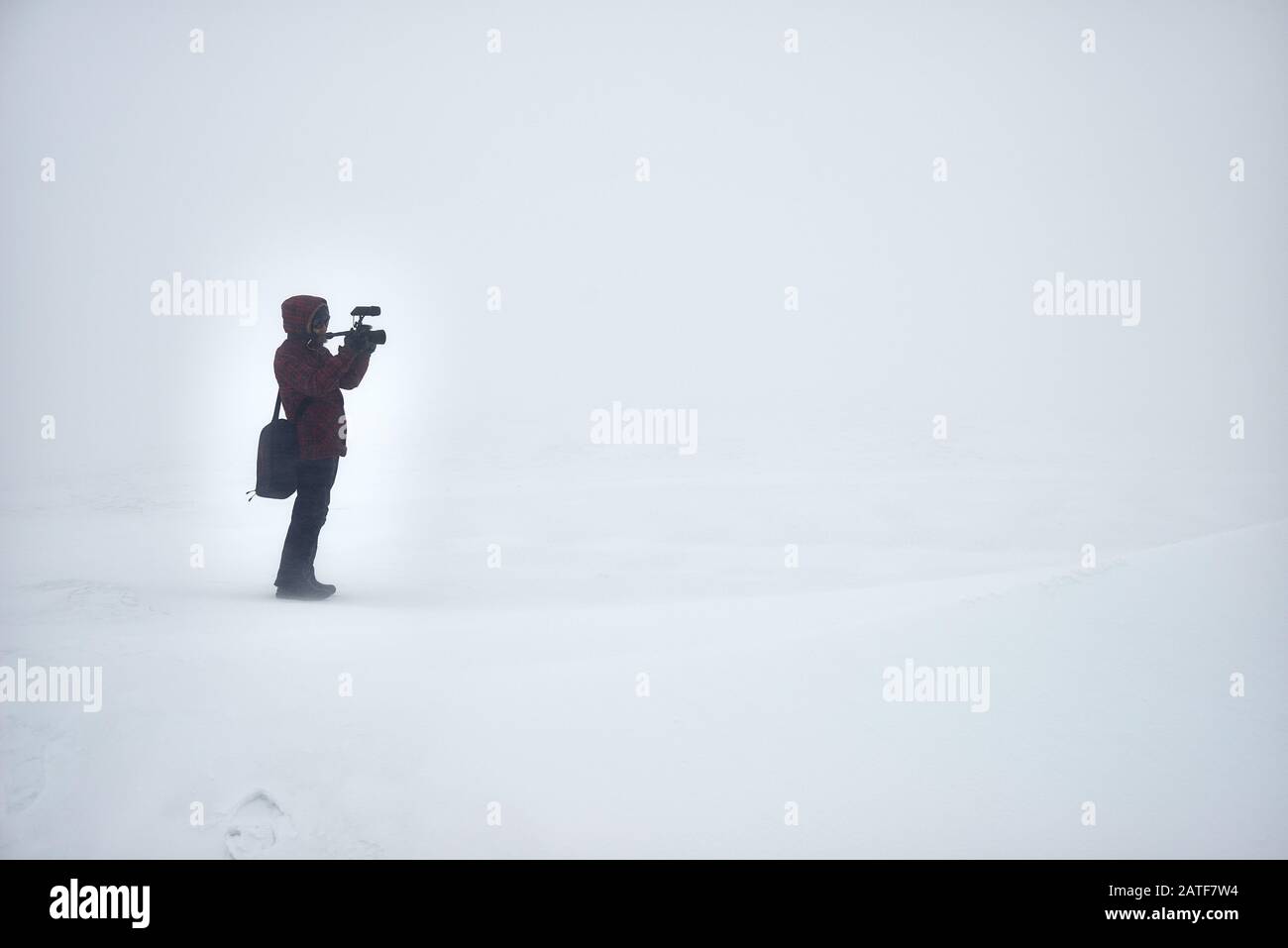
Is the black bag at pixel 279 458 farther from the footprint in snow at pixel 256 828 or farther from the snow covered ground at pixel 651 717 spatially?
the footprint in snow at pixel 256 828

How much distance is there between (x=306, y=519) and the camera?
18.8 feet

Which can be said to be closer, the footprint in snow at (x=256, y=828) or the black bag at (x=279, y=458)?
the footprint in snow at (x=256, y=828)

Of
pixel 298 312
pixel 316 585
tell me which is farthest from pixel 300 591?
A: pixel 298 312

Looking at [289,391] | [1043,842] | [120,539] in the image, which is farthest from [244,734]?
[120,539]

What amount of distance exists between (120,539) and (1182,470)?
→ 531 inches

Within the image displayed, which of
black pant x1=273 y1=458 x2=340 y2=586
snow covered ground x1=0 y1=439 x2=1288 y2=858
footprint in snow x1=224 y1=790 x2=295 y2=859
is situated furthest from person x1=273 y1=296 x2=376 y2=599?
footprint in snow x1=224 y1=790 x2=295 y2=859

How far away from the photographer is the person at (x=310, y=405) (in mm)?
5586

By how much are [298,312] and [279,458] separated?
81 cm

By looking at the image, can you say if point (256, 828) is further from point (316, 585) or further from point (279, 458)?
point (279, 458)

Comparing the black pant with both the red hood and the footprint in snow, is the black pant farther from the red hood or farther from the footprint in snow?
the footprint in snow

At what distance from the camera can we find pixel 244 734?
165 inches

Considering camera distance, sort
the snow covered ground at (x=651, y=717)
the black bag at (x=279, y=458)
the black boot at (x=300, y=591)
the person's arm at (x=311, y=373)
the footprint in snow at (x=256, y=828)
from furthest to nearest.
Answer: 1. the black boot at (x=300, y=591)
2. the black bag at (x=279, y=458)
3. the person's arm at (x=311, y=373)
4. the snow covered ground at (x=651, y=717)
5. the footprint in snow at (x=256, y=828)

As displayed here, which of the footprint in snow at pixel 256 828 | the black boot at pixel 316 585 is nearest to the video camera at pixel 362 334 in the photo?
the black boot at pixel 316 585

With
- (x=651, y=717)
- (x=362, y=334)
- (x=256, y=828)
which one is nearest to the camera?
(x=256, y=828)
